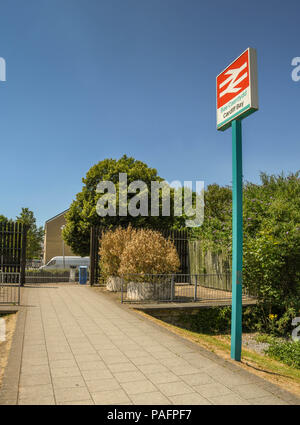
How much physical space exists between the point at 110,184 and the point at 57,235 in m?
24.6

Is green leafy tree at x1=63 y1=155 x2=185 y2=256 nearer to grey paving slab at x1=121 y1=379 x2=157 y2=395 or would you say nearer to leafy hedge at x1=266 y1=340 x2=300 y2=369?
leafy hedge at x1=266 y1=340 x2=300 y2=369

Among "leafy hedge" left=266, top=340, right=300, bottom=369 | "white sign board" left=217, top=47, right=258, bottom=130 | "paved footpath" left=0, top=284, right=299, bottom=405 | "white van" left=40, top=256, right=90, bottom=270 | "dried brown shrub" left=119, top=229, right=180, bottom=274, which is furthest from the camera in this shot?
"white van" left=40, top=256, right=90, bottom=270

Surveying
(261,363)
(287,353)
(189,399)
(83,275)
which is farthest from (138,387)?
(83,275)

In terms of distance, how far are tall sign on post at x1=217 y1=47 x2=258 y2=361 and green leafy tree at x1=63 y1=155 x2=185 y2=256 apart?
19.4 metres

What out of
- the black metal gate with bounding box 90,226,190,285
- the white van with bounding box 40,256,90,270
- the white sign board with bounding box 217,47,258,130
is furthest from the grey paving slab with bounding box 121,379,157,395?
the white van with bounding box 40,256,90,270

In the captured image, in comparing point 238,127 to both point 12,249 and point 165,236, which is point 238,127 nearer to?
point 165,236

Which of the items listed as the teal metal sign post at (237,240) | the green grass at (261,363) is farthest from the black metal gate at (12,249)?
the teal metal sign post at (237,240)

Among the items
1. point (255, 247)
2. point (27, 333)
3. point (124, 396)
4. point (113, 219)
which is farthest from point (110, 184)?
point (124, 396)

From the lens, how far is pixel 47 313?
31.8ft

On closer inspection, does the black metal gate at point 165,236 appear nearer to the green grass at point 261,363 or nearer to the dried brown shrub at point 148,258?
the dried brown shrub at point 148,258

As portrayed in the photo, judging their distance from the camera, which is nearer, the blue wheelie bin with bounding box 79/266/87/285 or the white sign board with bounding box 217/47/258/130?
the white sign board with bounding box 217/47/258/130

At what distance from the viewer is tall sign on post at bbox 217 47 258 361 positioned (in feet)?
18.8

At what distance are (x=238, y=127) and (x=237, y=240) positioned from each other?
2.02 meters

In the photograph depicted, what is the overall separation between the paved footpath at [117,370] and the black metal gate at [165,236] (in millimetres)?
7833
